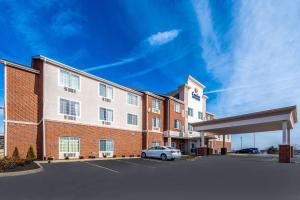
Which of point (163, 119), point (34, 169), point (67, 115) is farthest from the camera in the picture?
point (163, 119)

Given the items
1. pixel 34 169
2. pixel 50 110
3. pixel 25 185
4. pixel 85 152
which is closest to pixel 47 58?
pixel 50 110

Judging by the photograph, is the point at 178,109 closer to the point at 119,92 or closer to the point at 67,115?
the point at 119,92

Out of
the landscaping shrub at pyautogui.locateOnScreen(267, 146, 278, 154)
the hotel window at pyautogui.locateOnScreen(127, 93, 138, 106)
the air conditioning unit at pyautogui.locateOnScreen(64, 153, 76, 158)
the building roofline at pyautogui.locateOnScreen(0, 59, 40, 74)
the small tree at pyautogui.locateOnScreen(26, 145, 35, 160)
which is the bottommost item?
the landscaping shrub at pyautogui.locateOnScreen(267, 146, 278, 154)

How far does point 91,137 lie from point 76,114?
3125 mm

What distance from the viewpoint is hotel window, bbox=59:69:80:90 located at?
24.7 metres

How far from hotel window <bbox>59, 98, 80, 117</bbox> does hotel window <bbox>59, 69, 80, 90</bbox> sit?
156 centimetres

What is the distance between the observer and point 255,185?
10.6 m

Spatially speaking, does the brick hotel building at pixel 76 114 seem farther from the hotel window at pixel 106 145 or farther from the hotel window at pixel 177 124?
the hotel window at pixel 177 124

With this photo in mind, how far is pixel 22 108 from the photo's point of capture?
70.5 feet

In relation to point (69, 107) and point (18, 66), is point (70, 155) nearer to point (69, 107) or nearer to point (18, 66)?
point (69, 107)

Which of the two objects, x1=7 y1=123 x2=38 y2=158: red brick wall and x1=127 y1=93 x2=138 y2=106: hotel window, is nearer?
x1=7 y1=123 x2=38 y2=158: red brick wall

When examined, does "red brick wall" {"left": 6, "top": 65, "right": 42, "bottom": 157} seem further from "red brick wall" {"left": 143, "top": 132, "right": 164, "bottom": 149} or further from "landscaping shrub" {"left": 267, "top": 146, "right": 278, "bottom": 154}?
"landscaping shrub" {"left": 267, "top": 146, "right": 278, "bottom": 154}

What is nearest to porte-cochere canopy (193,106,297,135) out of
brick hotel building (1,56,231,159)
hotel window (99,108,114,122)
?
brick hotel building (1,56,231,159)

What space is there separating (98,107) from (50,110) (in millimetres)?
6397
